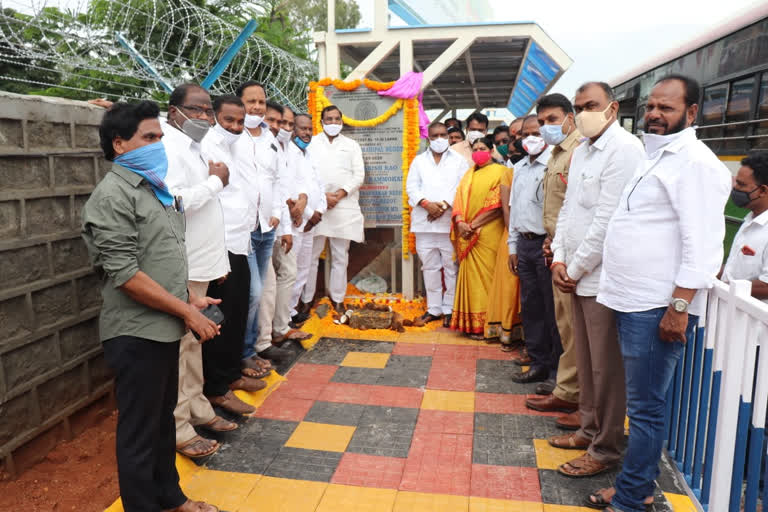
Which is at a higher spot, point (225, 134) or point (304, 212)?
point (225, 134)

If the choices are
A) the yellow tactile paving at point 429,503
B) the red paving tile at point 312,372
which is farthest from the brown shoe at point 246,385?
the yellow tactile paving at point 429,503

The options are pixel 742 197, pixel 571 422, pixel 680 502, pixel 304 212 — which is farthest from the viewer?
pixel 304 212

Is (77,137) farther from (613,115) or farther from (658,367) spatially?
(658,367)

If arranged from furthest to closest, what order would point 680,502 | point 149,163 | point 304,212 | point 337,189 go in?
point 337,189 → point 304,212 → point 680,502 → point 149,163

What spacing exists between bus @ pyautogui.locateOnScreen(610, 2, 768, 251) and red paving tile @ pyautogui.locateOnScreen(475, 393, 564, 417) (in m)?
3.07

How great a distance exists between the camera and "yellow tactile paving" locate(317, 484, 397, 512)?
264 centimetres

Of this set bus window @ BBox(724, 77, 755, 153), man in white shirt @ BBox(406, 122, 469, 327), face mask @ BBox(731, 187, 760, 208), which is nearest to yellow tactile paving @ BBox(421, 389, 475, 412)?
man in white shirt @ BBox(406, 122, 469, 327)

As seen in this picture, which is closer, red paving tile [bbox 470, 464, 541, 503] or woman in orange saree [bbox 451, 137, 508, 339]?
red paving tile [bbox 470, 464, 541, 503]

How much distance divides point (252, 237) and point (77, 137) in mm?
1285

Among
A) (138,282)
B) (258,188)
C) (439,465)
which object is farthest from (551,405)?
(138,282)

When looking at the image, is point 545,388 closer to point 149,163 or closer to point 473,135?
point 149,163

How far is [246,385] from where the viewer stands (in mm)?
3803

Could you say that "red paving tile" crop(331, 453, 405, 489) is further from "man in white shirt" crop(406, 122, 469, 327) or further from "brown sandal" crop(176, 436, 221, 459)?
"man in white shirt" crop(406, 122, 469, 327)

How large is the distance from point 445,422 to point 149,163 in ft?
7.74
